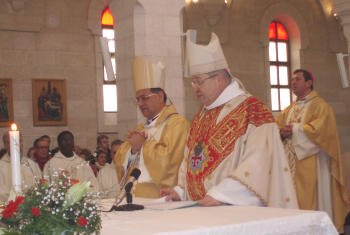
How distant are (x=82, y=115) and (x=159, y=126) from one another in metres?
7.96

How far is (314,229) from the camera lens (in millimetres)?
3264

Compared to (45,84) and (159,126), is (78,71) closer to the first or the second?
(45,84)

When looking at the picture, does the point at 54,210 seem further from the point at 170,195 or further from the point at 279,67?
the point at 279,67

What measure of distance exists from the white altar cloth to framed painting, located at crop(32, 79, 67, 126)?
958cm

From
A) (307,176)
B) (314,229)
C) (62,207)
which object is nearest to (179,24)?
(307,176)

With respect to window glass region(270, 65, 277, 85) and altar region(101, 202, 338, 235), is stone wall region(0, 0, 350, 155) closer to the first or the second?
window glass region(270, 65, 277, 85)

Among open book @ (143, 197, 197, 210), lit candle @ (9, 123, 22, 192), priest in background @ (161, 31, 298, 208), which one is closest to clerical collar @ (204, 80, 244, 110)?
priest in background @ (161, 31, 298, 208)

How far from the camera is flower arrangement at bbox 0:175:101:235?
2469 mm

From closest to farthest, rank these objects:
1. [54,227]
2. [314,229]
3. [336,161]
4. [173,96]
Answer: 1. [54,227]
2. [314,229]
3. [336,161]
4. [173,96]

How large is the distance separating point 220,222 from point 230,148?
4.51ft

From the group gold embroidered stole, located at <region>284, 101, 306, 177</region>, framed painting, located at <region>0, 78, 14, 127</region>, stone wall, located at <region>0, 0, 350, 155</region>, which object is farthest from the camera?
framed painting, located at <region>0, 78, 14, 127</region>

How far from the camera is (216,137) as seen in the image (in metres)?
4.47

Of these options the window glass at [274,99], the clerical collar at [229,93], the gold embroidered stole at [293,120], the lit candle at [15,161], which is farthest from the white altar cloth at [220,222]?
the window glass at [274,99]

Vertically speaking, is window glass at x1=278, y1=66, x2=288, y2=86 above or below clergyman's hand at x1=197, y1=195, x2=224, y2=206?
above
